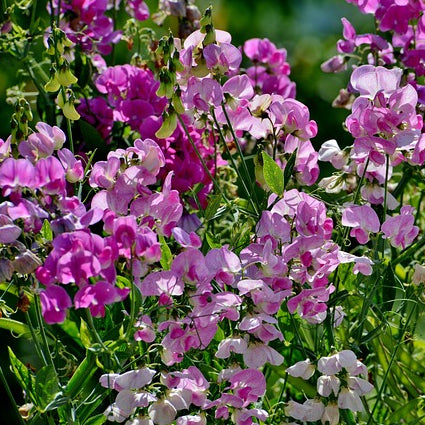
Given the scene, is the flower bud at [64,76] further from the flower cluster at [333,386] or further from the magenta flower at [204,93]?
the flower cluster at [333,386]

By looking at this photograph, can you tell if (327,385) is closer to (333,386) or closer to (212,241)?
(333,386)

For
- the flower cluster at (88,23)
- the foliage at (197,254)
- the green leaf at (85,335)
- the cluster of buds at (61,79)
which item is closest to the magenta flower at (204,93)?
the foliage at (197,254)

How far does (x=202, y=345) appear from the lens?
83 centimetres

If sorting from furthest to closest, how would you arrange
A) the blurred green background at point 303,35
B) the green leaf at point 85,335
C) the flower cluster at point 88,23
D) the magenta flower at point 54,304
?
1. the blurred green background at point 303,35
2. the flower cluster at point 88,23
3. the green leaf at point 85,335
4. the magenta flower at point 54,304

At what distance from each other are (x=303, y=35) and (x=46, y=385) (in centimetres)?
285

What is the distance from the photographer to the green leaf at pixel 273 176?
2.84 feet

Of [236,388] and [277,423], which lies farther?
[277,423]

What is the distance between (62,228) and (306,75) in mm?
2546

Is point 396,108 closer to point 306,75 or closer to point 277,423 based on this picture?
point 277,423

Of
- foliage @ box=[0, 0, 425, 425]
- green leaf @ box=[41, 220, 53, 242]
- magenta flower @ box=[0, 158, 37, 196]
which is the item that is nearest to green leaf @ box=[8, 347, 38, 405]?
foliage @ box=[0, 0, 425, 425]

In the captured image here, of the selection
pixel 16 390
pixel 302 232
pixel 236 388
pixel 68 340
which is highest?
pixel 302 232

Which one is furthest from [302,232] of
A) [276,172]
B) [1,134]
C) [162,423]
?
[1,134]

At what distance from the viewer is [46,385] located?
31.9 inches

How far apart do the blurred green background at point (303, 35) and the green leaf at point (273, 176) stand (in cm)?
182
